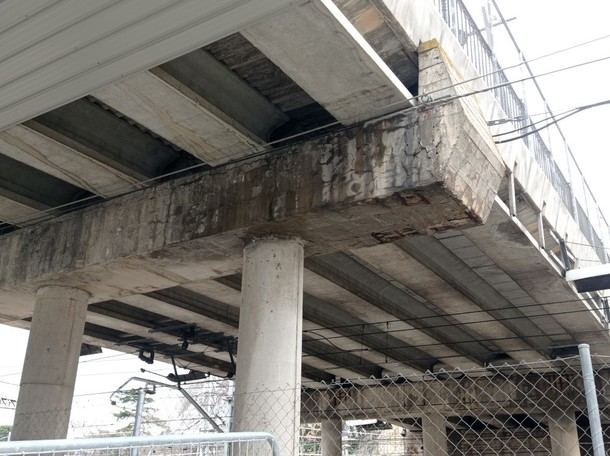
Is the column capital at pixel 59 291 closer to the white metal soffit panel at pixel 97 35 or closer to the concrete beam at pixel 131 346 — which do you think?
the white metal soffit panel at pixel 97 35

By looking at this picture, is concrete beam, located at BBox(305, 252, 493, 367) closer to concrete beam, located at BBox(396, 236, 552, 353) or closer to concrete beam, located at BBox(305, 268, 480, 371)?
concrete beam, located at BBox(305, 268, 480, 371)

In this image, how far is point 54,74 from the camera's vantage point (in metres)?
5.00

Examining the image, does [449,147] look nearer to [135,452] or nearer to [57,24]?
[57,24]

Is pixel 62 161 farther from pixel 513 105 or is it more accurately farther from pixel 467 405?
pixel 467 405

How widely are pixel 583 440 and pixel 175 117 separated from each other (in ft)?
78.8

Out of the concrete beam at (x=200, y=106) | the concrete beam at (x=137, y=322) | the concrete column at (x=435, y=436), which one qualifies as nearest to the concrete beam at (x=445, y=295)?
the concrete beam at (x=200, y=106)

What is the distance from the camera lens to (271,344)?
638cm

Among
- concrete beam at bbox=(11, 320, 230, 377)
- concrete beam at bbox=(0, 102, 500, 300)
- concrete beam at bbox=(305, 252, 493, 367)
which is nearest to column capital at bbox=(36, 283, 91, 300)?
concrete beam at bbox=(0, 102, 500, 300)

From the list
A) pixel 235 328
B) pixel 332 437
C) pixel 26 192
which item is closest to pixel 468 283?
pixel 235 328

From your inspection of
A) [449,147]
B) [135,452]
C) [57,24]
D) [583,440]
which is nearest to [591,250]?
[449,147]

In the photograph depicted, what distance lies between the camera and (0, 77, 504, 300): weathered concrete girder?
6.01 meters

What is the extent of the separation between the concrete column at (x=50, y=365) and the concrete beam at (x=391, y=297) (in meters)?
3.55

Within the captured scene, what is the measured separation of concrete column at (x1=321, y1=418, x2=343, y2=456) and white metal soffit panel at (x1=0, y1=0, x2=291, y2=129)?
64.2 ft

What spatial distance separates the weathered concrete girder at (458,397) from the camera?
53.9ft
